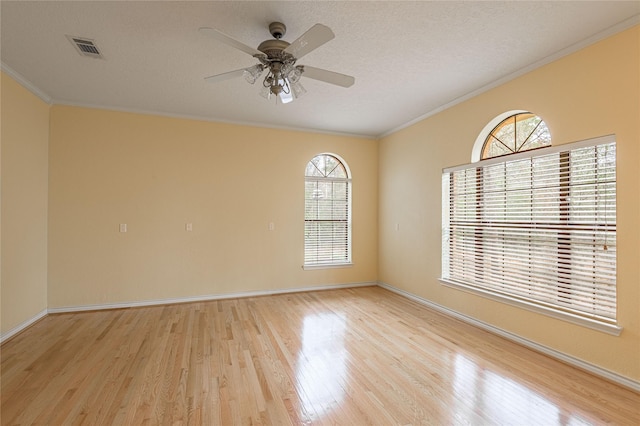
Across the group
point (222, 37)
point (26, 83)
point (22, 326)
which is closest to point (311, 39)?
point (222, 37)

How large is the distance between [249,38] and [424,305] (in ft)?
13.4

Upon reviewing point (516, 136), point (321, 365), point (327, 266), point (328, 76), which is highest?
point (328, 76)

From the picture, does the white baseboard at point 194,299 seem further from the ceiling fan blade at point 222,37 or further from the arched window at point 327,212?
the ceiling fan blade at point 222,37

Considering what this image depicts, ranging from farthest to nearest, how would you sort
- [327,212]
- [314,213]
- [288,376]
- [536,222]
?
[327,212] → [314,213] → [536,222] → [288,376]

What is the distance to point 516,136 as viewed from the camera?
341cm

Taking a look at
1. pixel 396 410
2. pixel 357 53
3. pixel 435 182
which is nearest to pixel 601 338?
pixel 396 410

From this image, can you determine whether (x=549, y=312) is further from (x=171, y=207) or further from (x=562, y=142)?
(x=171, y=207)

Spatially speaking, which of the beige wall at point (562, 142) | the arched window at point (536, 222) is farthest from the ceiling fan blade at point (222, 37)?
the arched window at point (536, 222)

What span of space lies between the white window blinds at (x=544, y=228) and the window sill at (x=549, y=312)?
0.14 ft

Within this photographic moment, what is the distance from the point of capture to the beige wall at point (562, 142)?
2387 millimetres

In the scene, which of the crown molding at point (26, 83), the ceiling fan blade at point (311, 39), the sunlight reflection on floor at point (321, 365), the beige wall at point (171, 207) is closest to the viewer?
the ceiling fan blade at point (311, 39)

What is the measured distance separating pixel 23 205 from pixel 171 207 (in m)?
1.60

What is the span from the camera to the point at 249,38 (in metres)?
2.59

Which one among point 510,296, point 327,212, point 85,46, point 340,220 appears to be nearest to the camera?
point 85,46
